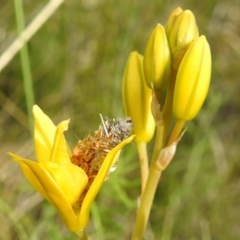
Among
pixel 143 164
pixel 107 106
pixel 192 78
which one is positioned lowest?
pixel 107 106

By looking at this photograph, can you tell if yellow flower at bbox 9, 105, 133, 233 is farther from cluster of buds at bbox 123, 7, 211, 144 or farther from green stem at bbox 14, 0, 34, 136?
green stem at bbox 14, 0, 34, 136

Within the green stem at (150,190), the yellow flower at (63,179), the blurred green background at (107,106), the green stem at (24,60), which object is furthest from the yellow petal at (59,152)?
the blurred green background at (107,106)

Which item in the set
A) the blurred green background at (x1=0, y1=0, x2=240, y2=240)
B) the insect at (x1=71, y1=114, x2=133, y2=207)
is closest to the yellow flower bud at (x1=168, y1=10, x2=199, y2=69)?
the insect at (x1=71, y1=114, x2=133, y2=207)

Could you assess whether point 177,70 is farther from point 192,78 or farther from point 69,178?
point 69,178

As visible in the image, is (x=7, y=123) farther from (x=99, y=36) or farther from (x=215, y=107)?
(x=215, y=107)

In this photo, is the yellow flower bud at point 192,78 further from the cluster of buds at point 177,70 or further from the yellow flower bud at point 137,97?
the yellow flower bud at point 137,97

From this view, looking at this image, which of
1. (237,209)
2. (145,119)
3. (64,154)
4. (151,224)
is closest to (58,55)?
→ (151,224)

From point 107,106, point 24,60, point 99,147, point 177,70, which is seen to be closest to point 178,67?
point 177,70
